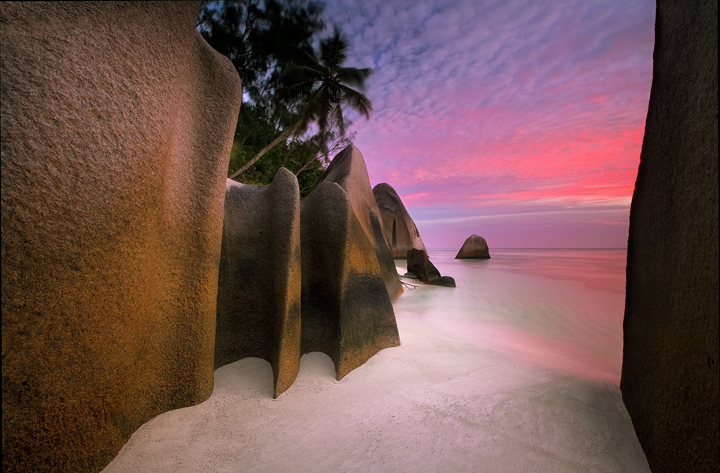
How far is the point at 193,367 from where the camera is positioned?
173 cm

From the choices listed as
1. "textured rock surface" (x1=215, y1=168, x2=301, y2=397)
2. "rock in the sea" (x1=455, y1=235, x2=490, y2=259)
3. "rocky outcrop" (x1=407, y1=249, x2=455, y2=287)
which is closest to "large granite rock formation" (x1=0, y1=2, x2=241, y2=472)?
"textured rock surface" (x1=215, y1=168, x2=301, y2=397)

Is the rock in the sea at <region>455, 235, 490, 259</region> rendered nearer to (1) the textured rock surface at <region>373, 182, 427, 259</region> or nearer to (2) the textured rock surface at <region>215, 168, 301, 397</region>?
(1) the textured rock surface at <region>373, 182, 427, 259</region>

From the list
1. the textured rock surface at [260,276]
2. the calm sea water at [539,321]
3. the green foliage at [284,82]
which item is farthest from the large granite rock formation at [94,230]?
the green foliage at [284,82]

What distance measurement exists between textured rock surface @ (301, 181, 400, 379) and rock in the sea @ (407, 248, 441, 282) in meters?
5.67

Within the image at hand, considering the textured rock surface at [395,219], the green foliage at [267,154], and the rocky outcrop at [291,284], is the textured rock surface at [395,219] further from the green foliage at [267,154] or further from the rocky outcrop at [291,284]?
the rocky outcrop at [291,284]

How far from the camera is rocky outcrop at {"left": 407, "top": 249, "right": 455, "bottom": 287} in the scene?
7.73m

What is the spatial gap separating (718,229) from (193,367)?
2.43 metres

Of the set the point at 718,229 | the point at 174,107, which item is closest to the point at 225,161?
the point at 174,107

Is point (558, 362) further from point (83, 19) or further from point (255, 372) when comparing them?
point (83, 19)

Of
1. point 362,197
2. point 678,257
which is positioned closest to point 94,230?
point 678,257

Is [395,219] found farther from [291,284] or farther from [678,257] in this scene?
[678,257]

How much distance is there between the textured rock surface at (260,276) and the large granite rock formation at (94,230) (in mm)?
417

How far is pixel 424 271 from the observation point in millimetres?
8148

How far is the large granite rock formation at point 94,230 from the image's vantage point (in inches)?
39.0
